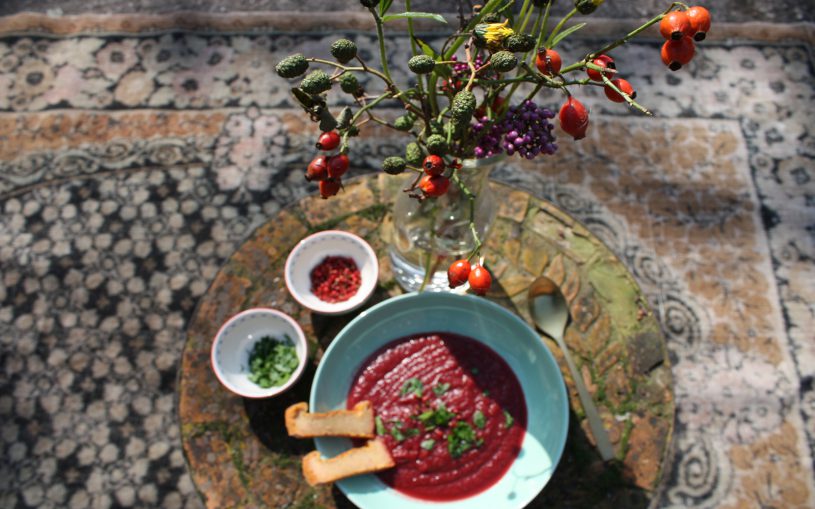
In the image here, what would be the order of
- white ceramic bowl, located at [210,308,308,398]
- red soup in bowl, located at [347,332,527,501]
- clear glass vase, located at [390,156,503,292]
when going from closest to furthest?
clear glass vase, located at [390,156,503,292] < red soup in bowl, located at [347,332,527,501] < white ceramic bowl, located at [210,308,308,398]

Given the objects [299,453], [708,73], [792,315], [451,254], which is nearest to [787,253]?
[792,315]

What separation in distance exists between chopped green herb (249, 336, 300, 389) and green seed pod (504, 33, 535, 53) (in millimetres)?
1098

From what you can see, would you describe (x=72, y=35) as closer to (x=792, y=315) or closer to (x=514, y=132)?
(x=514, y=132)

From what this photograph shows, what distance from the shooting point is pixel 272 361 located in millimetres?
1674

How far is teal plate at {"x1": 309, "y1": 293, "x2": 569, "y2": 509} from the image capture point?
4.70 feet

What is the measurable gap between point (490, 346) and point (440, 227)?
1.21ft

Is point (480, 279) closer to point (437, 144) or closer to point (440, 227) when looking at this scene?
point (437, 144)

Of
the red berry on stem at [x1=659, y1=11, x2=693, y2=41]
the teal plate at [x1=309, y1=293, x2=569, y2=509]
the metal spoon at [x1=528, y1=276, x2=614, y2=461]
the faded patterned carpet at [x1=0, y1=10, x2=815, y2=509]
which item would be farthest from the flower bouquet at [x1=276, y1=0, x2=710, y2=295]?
the faded patterned carpet at [x1=0, y1=10, x2=815, y2=509]

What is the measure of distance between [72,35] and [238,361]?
1886 mm

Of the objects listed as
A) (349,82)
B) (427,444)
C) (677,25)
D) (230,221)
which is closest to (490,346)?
(427,444)

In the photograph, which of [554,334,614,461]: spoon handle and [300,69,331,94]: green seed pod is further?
[554,334,614,461]: spoon handle

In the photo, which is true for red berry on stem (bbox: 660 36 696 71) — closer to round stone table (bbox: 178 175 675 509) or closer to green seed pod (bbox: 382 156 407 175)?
green seed pod (bbox: 382 156 407 175)

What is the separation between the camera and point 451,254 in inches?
57.1

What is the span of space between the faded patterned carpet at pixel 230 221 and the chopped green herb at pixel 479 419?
90 cm
